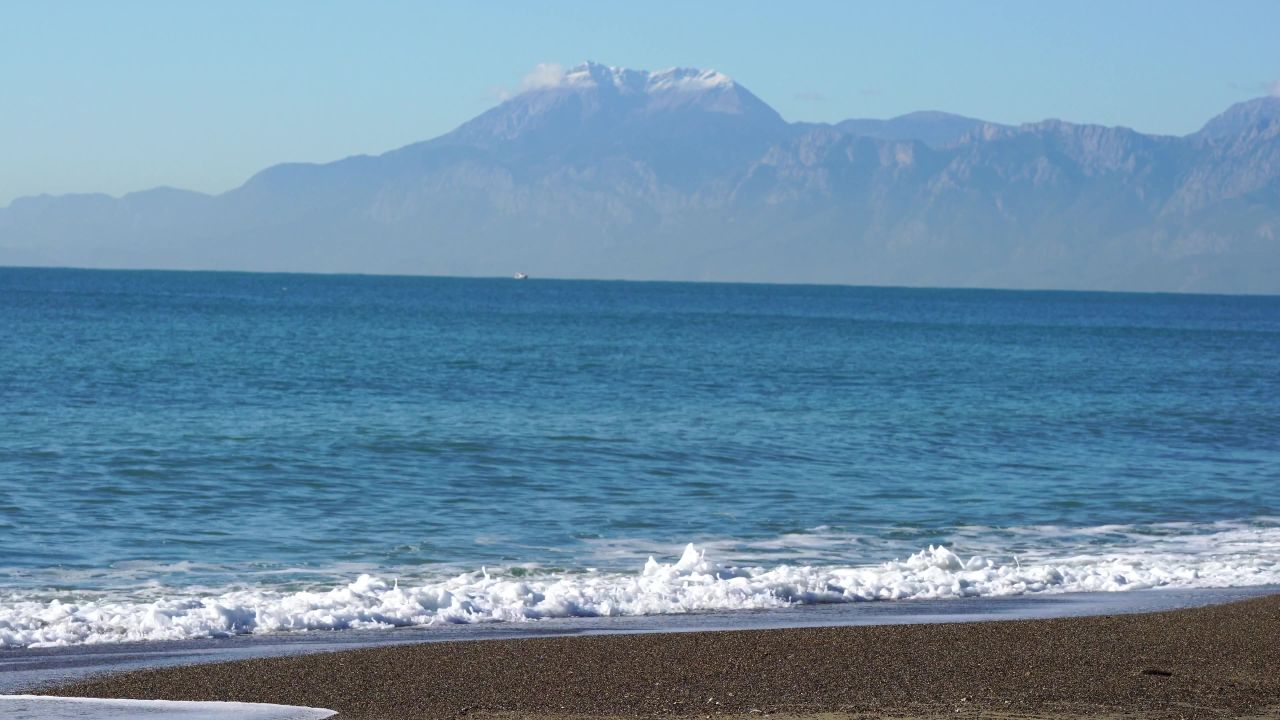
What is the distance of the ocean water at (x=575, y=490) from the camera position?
15.5 meters

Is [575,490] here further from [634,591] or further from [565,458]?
[634,591]

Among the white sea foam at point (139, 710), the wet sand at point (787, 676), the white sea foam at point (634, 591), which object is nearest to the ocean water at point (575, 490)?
the white sea foam at point (634, 591)

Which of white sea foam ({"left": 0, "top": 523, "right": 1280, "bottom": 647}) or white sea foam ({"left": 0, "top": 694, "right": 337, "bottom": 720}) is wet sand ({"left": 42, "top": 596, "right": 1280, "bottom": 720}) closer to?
white sea foam ({"left": 0, "top": 694, "right": 337, "bottom": 720})

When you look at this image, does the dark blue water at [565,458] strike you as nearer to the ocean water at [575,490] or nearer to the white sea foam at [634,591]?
the ocean water at [575,490]

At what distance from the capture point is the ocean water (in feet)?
50.8

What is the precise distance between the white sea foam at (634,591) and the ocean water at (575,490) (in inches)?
1.7

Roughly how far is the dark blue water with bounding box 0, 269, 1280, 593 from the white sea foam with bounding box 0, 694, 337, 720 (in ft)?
16.8

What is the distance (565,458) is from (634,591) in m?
11.1

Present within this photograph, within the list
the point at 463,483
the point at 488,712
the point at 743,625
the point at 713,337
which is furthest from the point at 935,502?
the point at 713,337

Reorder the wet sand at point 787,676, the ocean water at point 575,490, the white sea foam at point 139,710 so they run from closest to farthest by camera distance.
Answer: the white sea foam at point 139,710 < the wet sand at point 787,676 < the ocean water at point 575,490

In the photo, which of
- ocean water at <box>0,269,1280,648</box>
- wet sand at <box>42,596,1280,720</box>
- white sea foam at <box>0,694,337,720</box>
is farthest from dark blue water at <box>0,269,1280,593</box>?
white sea foam at <box>0,694,337,720</box>

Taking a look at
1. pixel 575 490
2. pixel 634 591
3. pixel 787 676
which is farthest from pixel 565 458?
pixel 787 676

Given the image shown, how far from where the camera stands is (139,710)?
33.3ft

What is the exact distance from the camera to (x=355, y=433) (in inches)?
1153
